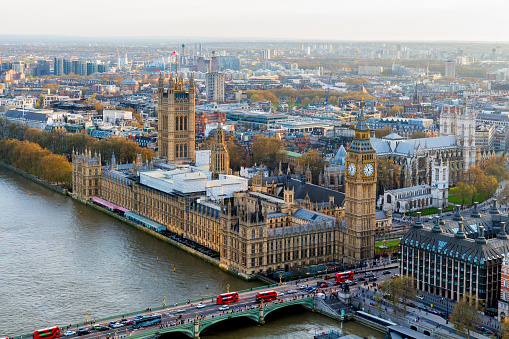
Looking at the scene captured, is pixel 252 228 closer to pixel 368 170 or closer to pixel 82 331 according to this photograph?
pixel 368 170

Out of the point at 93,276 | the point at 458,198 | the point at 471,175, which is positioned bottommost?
the point at 93,276

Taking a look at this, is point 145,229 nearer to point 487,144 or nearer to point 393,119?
point 487,144

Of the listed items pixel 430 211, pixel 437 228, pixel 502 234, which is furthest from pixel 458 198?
pixel 437 228

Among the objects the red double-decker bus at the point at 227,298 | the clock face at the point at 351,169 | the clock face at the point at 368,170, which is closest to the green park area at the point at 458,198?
the clock face at the point at 368,170

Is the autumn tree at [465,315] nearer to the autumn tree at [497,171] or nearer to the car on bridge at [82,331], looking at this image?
the car on bridge at [82,331]

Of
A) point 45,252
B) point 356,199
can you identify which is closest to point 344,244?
point 356,199
